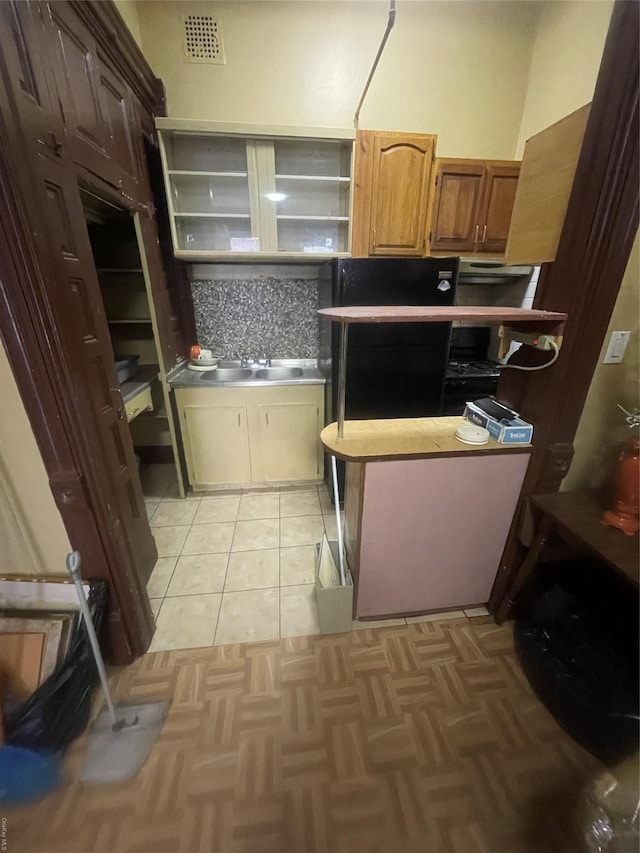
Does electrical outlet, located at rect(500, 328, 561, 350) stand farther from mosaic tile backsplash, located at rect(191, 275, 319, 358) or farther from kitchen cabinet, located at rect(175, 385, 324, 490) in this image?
mosaic tile backsplash, located at rect(191, 275, 319, 358)

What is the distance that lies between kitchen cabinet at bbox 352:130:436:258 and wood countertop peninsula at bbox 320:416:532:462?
1.46 meters

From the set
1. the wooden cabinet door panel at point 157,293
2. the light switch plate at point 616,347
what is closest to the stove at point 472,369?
the light switch plate at point 616,347

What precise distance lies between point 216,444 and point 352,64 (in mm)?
2642

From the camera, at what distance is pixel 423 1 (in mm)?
2029

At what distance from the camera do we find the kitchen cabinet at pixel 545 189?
1.01 metres

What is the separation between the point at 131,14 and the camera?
1.90m

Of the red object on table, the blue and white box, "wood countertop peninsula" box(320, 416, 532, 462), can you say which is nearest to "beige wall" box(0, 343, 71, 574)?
"wood countertop peninsula" box(320, 416, 532, 462)

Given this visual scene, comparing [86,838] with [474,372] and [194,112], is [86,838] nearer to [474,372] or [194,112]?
[474,372]

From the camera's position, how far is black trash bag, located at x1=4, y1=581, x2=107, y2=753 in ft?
3.18

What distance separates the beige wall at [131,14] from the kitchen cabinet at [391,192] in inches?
55.2

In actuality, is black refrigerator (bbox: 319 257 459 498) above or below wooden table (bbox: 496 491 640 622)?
above

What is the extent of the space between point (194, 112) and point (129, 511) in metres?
2.50

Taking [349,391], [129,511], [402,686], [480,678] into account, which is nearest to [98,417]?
[129,511]

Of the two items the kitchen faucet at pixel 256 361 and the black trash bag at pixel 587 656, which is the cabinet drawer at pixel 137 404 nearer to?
the kitchen faucet at pixel 256 361
